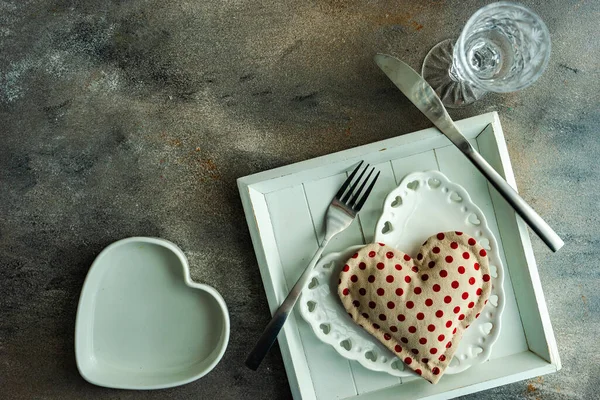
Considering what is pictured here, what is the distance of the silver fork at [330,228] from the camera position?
0.70 metres

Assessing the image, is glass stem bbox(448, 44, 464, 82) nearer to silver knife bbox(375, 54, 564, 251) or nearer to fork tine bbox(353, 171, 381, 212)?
silver knife bbox(375, 54, 564, 251)

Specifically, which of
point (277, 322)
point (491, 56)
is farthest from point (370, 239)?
point (491, 56)

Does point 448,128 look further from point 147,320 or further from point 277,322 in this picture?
point 147,320

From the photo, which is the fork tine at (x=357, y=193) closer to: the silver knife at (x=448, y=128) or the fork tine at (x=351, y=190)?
the fork tine at (x=351, y=190)

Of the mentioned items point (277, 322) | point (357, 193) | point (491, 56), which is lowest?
point (277, 322)

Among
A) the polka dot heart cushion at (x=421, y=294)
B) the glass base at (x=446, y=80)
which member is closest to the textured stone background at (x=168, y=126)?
the glass base at (x=446, y=80)

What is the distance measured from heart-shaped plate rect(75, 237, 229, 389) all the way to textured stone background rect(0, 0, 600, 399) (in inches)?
1.4

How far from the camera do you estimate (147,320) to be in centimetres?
75

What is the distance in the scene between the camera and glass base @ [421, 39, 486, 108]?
777 millimetres

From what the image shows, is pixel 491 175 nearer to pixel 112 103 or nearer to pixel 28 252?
pixel 112 103

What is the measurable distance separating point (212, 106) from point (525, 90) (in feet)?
1.48

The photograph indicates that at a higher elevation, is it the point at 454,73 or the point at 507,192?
the point at 454,73

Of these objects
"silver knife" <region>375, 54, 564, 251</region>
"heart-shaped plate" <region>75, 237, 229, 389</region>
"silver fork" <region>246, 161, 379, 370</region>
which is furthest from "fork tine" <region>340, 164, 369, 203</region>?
"heart-shaped plate" <region>75, 237, 229, 389</region>

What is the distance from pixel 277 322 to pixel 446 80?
0.41 metres
